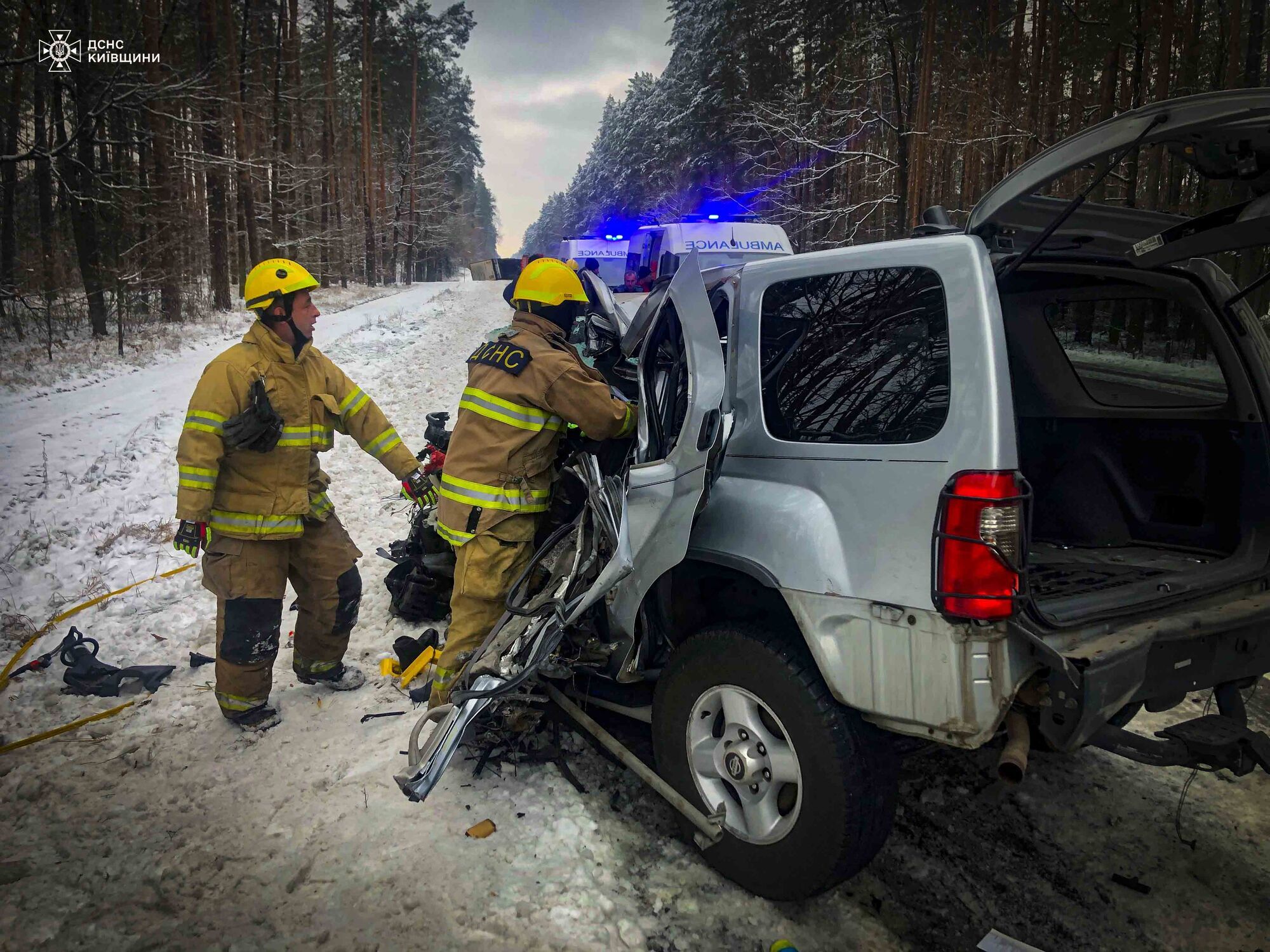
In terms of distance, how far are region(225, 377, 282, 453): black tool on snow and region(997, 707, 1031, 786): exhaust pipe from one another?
3.30 m

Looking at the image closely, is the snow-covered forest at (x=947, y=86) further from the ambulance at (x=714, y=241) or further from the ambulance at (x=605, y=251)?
the ambulance at (x=605, y=251)

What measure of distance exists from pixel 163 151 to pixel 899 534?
17.7 meters

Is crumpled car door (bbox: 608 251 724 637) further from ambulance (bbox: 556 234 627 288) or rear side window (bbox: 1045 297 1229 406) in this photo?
ambulance (bbox: 556 234 627 288)

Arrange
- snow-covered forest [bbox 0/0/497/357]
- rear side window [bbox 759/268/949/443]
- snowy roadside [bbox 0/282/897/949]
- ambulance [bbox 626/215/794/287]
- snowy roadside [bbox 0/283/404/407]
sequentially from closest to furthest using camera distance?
rear side window [bbox 759/268/949/443]
snowy roadside [bbox 0/282/897/949]
snowy roadside [bbox 0/283/404/407]
ambulance [bbox 626/215/794/287]
snow-covered forest [bbox 0/0/497/357]

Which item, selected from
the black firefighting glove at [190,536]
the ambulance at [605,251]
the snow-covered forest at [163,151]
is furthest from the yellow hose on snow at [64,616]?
the ambulance at [605,251]

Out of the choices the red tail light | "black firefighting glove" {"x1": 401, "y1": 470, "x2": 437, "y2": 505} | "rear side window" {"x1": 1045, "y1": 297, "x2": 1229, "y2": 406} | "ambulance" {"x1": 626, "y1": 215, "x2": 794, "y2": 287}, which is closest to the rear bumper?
the red tail light

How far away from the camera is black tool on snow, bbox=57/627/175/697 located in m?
3.82

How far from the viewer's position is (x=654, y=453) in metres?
2.75

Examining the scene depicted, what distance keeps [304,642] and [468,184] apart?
2570 inches

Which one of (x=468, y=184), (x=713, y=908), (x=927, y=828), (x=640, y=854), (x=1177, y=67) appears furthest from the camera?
(x=468, y=184)

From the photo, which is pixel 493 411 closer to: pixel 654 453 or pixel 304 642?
pixel 654 453

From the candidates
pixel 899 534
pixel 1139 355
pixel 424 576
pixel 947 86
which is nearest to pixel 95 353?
pixel 424 576

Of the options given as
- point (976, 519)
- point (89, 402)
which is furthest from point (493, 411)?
point (89, 402)

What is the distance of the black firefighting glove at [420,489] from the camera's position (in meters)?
3.97
